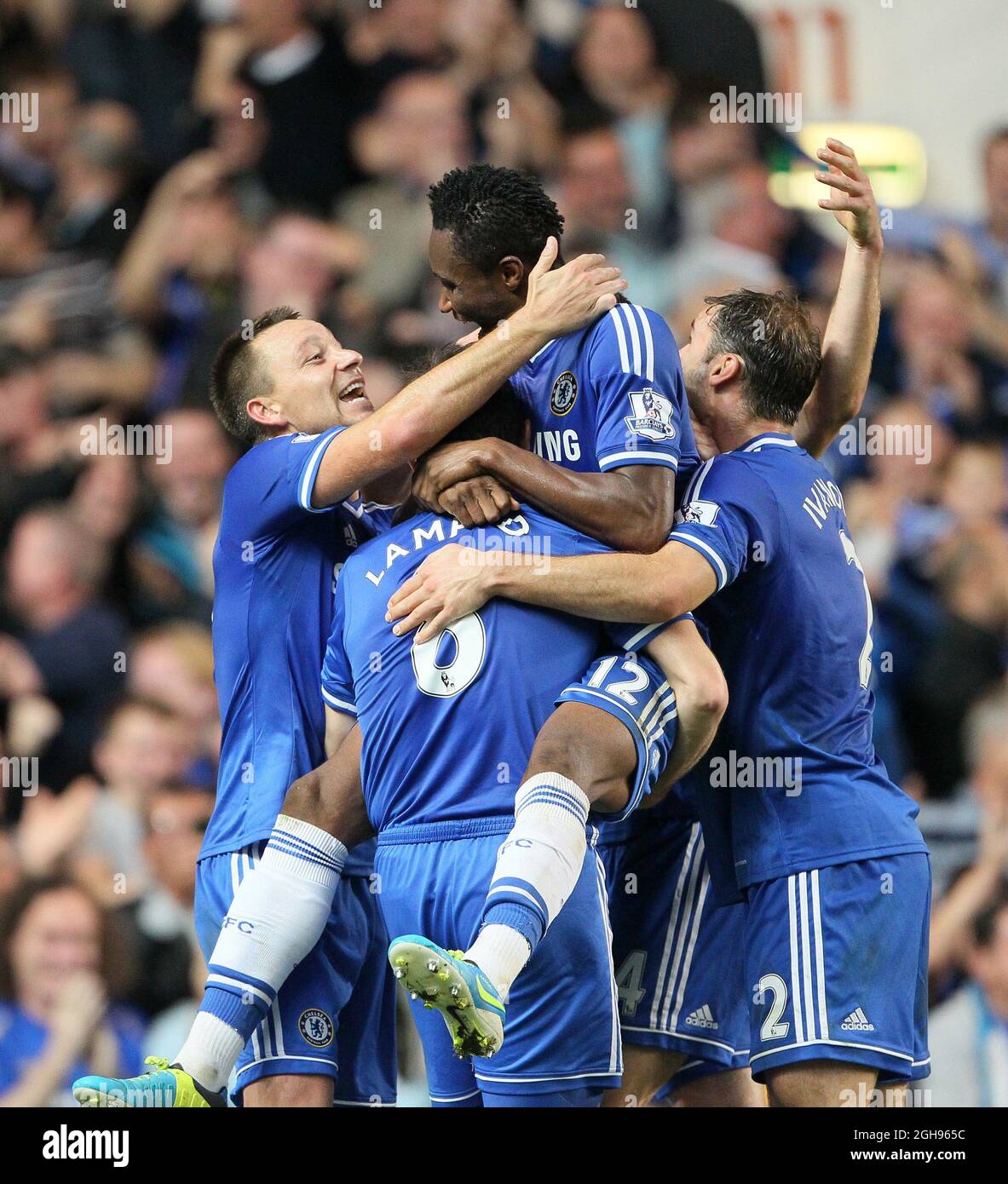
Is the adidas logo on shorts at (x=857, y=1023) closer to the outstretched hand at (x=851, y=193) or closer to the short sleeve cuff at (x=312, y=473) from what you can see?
the short sleeve cuff at (x=312, y=473)

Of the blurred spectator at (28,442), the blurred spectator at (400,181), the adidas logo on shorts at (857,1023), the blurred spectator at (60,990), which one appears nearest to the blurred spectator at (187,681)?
the blurred spectator at (60,990)

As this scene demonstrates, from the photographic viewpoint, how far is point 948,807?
6.88m

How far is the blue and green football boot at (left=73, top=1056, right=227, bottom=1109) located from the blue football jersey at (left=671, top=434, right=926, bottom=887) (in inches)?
50.2

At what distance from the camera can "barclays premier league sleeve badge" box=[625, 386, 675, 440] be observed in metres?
3.41

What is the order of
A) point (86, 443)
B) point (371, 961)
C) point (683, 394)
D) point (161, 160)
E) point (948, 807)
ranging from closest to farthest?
point (683, 394), point (371, 961), point (948, 807), point (86, 443), point (161, 160)

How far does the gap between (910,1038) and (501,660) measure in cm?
124

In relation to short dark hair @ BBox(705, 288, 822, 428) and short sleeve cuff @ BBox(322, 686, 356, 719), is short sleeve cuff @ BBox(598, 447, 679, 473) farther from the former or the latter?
short sleeve cuff @ BBox(322, 686, 356, 719)

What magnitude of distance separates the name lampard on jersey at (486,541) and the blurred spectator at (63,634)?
3.68 meters

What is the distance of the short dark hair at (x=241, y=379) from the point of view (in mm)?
4184

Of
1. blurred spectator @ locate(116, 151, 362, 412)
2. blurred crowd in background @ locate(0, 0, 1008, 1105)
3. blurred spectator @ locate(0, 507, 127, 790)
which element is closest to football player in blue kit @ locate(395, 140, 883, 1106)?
blurred crowd in background @ locate(0, 0, 1008, 1105)

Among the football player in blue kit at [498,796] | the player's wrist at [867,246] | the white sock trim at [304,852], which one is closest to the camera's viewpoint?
the football player in blue kit at [498,796]
